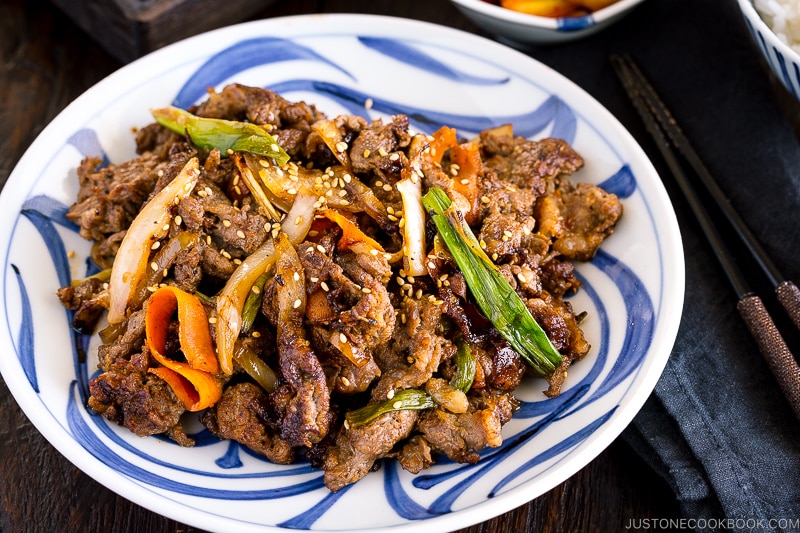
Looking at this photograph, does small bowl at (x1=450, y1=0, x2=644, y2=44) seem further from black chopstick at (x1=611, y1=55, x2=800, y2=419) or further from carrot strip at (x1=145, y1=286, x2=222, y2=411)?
carrot strip at (x1=145, y1=286, x2=222, y2=411)

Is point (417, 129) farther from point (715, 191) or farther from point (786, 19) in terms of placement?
point (786, 19)

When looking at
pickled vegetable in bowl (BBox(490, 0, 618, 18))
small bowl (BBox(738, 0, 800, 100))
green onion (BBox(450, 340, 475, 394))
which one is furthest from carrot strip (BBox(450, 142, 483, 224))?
small bowl (BBox(738, 0, 800, 100))

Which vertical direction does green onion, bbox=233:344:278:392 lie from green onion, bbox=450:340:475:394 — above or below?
below

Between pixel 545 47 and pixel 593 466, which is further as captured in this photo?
pixel 545 47

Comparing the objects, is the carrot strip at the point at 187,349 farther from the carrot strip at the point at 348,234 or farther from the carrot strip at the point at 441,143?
the carrot strip at the point at 441,143

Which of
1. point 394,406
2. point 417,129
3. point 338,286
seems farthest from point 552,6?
point 394,406

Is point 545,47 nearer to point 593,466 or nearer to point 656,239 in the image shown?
point 656,239

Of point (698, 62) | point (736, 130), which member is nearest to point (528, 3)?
point (698, 62)
